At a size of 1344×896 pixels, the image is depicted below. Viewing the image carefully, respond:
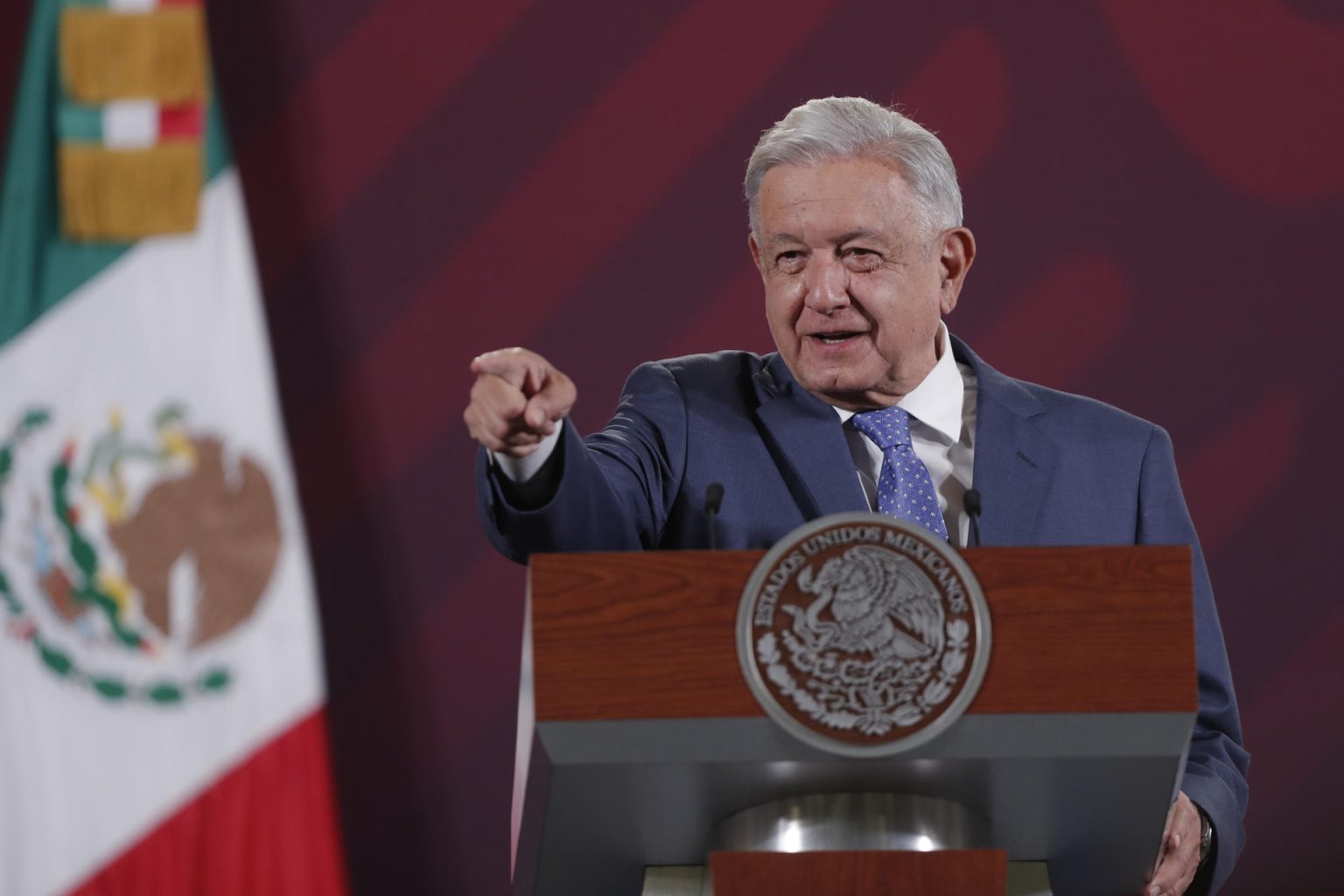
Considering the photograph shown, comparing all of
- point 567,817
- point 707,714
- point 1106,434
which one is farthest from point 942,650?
→ point 1106,434

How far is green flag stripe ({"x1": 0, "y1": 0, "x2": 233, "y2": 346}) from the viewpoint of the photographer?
3.14 metres

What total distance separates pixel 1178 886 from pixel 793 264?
0.84 metres

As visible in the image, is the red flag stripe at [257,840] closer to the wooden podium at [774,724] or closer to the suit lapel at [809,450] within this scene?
the suit lapel at [809,450]

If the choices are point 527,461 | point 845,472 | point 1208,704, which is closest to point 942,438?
point 845,472

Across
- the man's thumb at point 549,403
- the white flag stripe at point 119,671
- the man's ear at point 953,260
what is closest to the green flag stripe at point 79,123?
the white flag stripe at point 119,671

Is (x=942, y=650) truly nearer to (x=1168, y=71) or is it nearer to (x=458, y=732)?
(x=458, y=732)

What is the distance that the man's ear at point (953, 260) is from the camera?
2193mm

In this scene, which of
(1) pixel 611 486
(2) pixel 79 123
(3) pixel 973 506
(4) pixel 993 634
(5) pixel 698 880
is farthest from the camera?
(2) pixel 79 123

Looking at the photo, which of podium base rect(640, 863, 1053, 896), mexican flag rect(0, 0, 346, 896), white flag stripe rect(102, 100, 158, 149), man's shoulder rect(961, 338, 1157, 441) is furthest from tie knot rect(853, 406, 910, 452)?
white flag stripe rect(102, 100, 158, 149)

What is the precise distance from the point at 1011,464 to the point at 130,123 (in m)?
1.99

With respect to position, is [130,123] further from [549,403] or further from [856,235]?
[549,403]

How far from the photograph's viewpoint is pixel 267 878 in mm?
3096

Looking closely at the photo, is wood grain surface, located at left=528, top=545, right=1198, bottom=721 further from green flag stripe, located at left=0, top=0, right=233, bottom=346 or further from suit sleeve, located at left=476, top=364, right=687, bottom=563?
green flag stripe, located at left=0, top=0, right=233, bottom=346

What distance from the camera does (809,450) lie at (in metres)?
1.93
